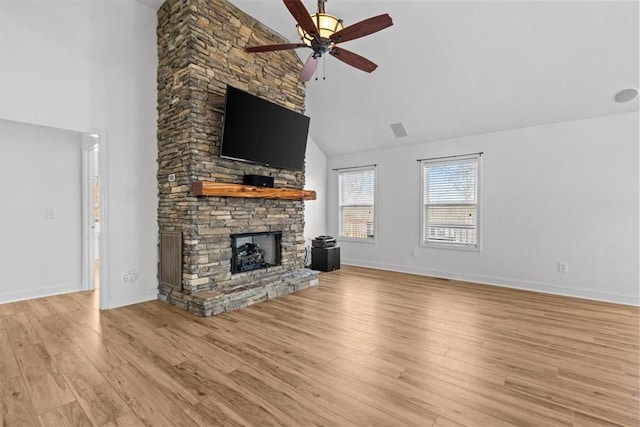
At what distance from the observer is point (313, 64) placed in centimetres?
338

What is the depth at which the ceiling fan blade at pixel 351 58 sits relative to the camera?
3049mm

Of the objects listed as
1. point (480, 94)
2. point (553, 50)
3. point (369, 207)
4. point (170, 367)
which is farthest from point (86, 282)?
point (553, 50)

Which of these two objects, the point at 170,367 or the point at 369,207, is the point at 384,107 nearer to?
the point at 369,207

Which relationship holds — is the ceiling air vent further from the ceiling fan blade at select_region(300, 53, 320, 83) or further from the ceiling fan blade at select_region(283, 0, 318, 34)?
the ceiling fan blade at select_region(283, 0, 318, 34)

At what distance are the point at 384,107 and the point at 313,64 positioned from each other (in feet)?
7.95

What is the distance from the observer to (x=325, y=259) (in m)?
6.09

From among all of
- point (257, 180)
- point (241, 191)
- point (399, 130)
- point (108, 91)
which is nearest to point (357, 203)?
point (399, 130)

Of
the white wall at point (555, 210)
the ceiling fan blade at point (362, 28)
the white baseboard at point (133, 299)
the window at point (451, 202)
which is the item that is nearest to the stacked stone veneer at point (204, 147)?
the white baseboard at point (133, 299)

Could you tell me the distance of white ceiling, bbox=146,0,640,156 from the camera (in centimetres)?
349

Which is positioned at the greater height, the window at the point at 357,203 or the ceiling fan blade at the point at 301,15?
the ceiling fan blade at the point at 301,15

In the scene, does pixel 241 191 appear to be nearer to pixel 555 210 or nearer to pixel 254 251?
pixel 254 251

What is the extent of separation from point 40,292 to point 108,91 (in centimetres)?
282

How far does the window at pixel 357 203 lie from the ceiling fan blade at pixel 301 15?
411 centimetres

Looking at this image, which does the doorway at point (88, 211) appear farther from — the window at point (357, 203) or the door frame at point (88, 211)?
the window at point (357, 203)
